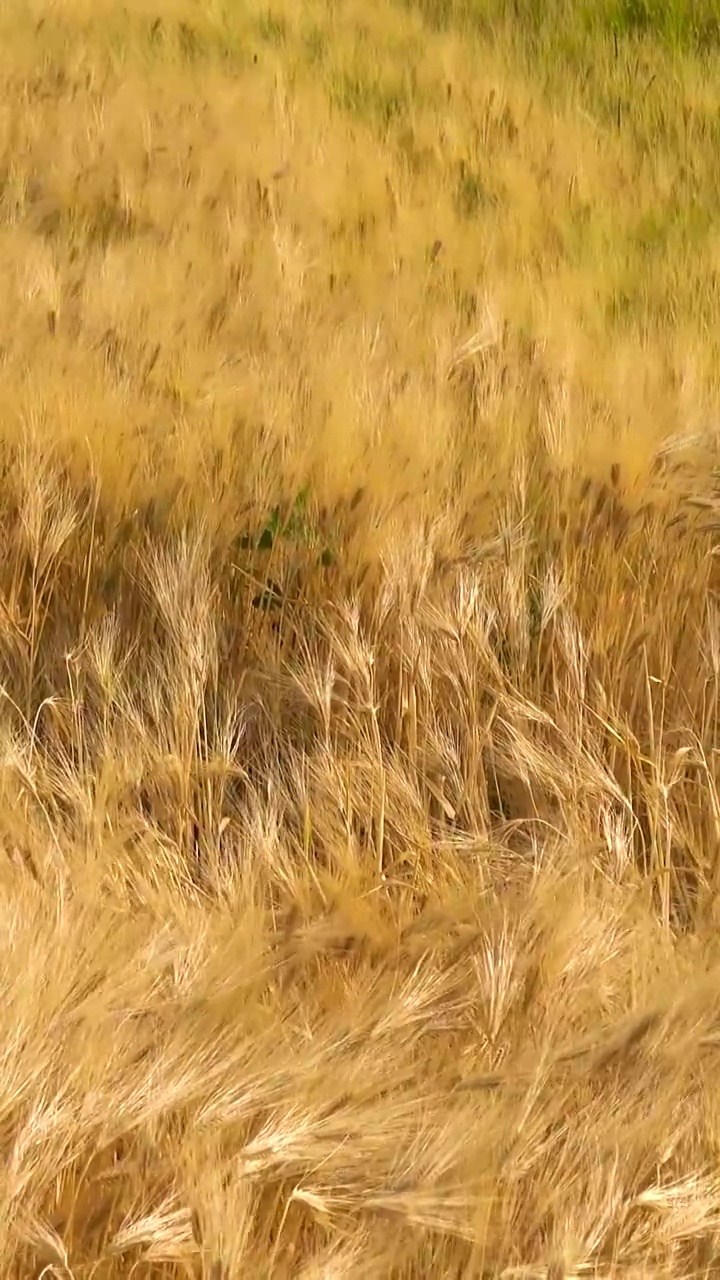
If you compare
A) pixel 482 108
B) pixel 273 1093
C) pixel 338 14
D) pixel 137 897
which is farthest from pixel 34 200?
pixel 338 14

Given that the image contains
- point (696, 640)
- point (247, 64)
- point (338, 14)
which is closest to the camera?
point (696, 640)

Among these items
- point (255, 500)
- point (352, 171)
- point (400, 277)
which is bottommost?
point (255, 500)

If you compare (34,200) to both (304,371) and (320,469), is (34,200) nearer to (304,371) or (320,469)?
(304,371)

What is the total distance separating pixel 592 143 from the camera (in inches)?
117

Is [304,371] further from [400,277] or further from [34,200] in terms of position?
[34,200]

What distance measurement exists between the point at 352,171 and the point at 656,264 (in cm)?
70

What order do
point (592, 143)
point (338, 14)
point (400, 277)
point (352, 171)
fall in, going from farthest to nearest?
point (338, 14) < point (592, 143) < point (352, 171) < point (400, 277)

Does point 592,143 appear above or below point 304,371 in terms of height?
above

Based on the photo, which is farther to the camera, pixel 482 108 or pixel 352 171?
pixel 482 108

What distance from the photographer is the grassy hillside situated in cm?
73

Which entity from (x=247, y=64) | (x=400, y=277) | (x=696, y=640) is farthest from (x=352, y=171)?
(x=696, y=640)

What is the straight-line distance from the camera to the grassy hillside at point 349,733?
0.73 meters

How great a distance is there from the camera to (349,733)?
1168 mm

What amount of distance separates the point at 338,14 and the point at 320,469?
3156mm
